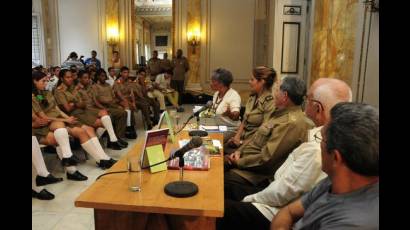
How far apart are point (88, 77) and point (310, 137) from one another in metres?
4.40

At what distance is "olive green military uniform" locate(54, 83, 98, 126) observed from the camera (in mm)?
4410

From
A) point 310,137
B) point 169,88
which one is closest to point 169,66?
point 169,88

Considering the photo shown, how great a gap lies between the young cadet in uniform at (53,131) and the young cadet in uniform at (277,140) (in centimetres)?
191

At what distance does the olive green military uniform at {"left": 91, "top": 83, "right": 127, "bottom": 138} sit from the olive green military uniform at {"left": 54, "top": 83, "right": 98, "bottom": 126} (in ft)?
1.68

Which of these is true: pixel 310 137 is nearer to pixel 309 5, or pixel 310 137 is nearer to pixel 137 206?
pixel 137 206

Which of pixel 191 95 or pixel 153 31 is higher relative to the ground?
pixel 153 31

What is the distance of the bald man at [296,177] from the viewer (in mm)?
1578

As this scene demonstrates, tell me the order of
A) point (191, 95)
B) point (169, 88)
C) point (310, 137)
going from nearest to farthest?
point (310, 137), point (169, 88), point (191, 95)

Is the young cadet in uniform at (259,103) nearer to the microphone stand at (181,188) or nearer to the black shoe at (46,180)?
the microphone stand at (181,188)

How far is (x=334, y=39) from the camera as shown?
3877 millimetres

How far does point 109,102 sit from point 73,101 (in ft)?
2.99

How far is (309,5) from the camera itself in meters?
5.23

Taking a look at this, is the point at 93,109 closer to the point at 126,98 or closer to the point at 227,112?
the point at 126,98

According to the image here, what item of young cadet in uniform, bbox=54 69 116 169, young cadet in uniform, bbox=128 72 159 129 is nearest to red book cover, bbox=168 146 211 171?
young cadet in uniform, bbox=54 69 116 169
